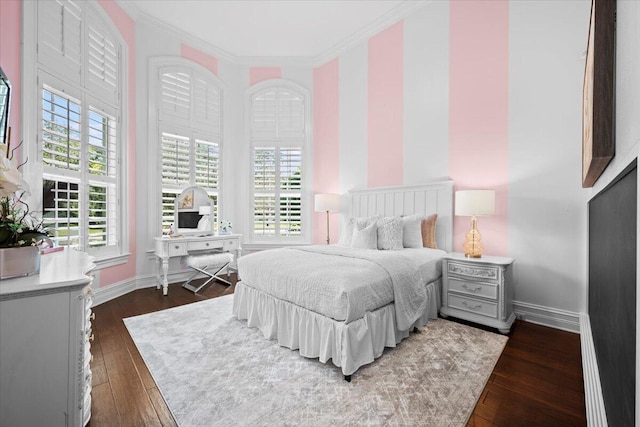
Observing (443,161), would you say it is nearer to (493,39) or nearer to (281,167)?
(493,39)

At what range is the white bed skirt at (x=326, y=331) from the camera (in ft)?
6.45

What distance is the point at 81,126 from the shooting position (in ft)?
10.8

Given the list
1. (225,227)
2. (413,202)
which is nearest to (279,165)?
(225,227)

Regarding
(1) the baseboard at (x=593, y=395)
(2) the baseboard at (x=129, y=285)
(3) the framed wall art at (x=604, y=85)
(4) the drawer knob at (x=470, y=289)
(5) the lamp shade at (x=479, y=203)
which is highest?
(3) the framed wall art at (x=604, y=85)

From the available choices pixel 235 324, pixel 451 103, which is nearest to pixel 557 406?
pixel 235 324

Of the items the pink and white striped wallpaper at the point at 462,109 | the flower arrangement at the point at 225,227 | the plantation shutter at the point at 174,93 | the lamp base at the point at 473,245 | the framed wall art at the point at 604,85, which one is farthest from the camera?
the flower arrangement at the point at 225,227

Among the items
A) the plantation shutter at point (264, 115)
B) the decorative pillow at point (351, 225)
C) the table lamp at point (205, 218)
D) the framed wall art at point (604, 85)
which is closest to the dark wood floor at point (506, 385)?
the framed wall art at point (604, 85)

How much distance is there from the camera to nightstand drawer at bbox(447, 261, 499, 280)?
274 cm

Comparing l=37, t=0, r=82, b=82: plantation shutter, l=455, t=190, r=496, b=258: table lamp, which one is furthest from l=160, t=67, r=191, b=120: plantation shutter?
l=455, t=190, r=496, b=258: table lamp

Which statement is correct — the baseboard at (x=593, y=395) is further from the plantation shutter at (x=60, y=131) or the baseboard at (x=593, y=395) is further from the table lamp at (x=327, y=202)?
the plantation shutter at (x=60, y=131)

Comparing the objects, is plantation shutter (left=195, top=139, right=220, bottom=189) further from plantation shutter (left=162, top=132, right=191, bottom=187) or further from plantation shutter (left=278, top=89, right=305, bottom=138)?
plantation shutter (left=278, top=89, right=305, bottom=138)

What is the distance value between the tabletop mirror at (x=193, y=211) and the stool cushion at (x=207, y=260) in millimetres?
631

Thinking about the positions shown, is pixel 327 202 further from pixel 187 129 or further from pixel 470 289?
pixel 187 129

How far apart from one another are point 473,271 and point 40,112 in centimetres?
446
